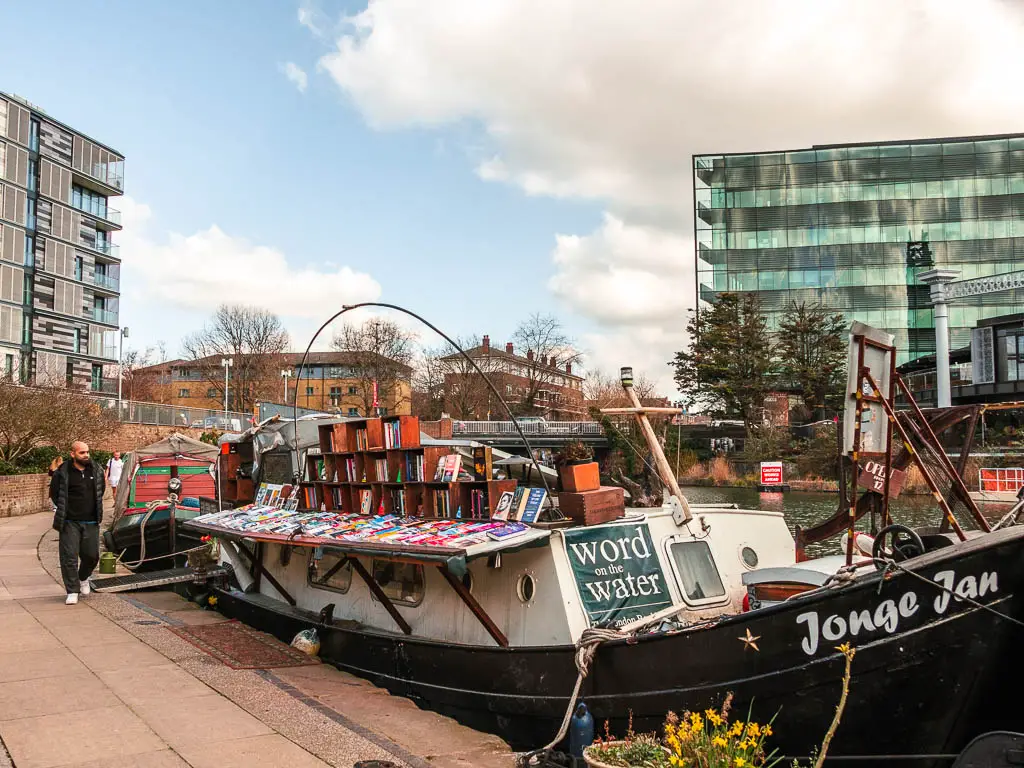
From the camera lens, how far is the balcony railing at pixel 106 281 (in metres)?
66.2

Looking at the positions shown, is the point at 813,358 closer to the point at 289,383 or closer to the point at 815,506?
the point at 815,506

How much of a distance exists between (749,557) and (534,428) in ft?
148

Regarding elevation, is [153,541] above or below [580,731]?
below

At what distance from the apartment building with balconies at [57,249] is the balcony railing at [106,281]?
82 mm

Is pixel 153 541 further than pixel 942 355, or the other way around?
pixel 942 355

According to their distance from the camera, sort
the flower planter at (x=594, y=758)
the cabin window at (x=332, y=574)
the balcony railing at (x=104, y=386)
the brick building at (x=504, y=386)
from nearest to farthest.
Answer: the flower planter at (x=594, y=758) → the cabin window at (x=332, y=574) → the balcony railing at (x=104, y=386) → the brick building at (x=504, y=386)

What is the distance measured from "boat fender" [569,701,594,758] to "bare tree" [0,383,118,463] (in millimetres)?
28024

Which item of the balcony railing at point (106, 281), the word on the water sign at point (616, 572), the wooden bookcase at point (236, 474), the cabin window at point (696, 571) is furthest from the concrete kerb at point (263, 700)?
the balcony railing at point (106, 281)

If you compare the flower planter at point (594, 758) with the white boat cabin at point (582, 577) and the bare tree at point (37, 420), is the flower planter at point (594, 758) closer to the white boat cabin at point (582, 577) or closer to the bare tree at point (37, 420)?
the white boat cabin at point (582, 577)

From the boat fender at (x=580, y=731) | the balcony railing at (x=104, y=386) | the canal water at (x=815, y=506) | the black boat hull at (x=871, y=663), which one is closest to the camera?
the black boat hull at (x=871, y=663)

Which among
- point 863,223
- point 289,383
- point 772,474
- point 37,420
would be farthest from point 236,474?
point 289,383

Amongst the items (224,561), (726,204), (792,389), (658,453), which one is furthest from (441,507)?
(726,204)

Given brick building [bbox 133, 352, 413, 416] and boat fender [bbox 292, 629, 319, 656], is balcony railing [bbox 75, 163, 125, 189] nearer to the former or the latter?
brick building [bbox 133, 352, 413, 416]

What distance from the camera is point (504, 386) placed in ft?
244
